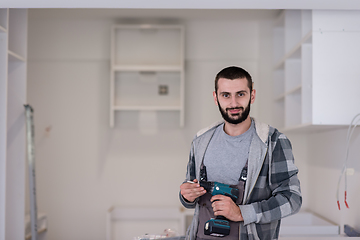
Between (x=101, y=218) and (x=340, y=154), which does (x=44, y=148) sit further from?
(x=340, y=154)

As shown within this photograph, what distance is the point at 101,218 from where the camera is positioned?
3.68 m

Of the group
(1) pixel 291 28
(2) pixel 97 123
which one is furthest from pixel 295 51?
(2) pixel 97 123

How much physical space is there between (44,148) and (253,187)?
256 centimetres

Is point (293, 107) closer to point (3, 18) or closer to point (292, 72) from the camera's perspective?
point (292, 72)

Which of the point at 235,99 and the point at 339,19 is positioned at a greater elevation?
the point at 339,19

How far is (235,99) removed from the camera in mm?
1714

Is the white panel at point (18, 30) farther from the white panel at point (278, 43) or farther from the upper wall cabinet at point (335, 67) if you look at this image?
the white panel at point (278, 43)

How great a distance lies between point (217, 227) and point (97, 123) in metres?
2.28

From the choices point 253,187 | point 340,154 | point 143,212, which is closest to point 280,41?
point 340,154

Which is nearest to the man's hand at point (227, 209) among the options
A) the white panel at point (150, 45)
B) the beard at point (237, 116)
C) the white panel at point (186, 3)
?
the beard at point (237, 116)

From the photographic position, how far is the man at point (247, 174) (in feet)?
5.33

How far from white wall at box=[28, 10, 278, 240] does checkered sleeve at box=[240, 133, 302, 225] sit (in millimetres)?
1992

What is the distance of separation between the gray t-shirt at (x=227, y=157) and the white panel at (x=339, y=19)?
3.19 feet

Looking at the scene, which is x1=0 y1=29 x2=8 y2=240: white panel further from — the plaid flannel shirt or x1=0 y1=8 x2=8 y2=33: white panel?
the plaid flannel shirt
